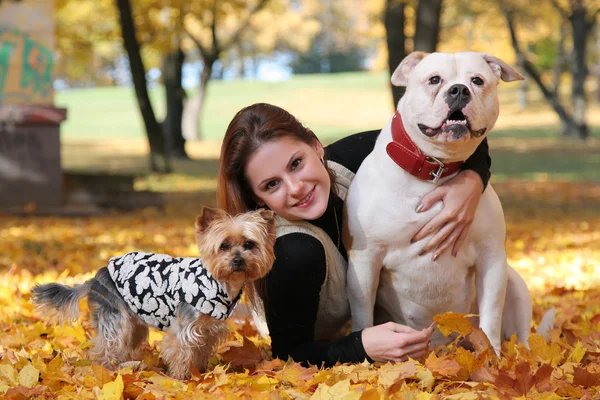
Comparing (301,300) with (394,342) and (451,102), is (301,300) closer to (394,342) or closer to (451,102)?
(394,342)

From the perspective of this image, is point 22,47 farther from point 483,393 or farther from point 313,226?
point 483,393

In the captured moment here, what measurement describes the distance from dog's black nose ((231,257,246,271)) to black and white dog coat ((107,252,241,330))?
0.16 metres

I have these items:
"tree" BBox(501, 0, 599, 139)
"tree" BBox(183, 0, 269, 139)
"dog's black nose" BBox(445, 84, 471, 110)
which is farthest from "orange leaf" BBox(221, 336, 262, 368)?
"tree" BBox(501, 0, 599, 139)

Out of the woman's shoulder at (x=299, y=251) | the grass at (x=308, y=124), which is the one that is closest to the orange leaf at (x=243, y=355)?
the woman's shoulder at (x=299, y=251)

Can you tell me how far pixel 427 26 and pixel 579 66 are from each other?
1585 cm

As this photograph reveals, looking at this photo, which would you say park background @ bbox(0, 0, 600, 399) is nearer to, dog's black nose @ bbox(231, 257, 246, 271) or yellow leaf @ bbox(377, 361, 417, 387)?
yellow leaf @ bbox(377, 361, 417, 387)

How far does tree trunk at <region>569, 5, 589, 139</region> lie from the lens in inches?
929

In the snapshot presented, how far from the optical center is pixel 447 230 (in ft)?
11.0

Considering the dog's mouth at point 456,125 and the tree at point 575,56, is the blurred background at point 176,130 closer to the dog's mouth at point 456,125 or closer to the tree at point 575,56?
the tree at point 575,56

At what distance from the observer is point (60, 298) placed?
3502 millimetres

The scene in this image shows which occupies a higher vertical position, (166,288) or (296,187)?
(296,187)

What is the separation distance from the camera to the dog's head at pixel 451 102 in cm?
317

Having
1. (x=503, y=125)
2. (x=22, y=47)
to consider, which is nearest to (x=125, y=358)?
(x=22, y=47)

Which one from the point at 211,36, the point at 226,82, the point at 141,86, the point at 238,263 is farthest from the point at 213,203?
the point at 226,82
